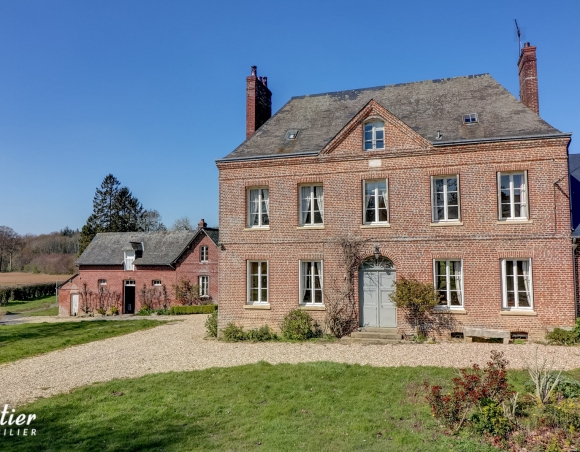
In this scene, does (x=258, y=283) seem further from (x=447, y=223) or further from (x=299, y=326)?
(x=447, y=223)

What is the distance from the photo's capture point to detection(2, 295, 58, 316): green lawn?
41.0 meters

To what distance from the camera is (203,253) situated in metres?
34.2

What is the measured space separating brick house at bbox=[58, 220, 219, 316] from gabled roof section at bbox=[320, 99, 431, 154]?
1993cm

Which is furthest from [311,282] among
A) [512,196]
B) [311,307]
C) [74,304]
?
[74,304]

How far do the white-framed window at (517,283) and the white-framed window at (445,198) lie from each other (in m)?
2.49

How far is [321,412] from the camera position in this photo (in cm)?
779

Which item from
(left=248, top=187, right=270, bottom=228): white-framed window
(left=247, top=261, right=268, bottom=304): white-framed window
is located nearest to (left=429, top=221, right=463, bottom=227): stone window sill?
(left=248, top=187, right=270, bottom=228): white-framed window

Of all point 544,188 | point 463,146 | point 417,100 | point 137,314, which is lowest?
point 137,314

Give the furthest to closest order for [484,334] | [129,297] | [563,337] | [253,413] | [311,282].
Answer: [129,297] → [311,282] → [484,334] → [563,337] → [253,413]

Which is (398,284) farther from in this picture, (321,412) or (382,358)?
(321,412)

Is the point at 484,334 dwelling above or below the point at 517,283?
below

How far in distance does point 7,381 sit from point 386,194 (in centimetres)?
1384

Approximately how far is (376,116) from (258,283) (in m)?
8.35

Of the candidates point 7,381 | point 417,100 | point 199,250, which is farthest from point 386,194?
point 199,250
